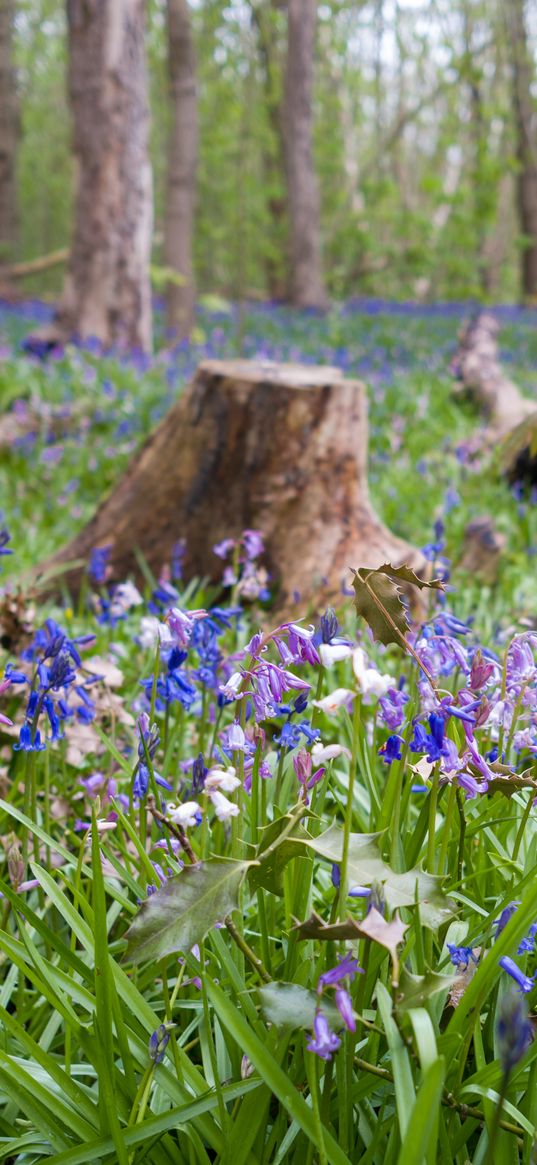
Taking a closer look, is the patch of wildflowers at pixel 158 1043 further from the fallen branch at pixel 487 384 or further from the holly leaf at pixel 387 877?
the fallen branch at pixel 487 384

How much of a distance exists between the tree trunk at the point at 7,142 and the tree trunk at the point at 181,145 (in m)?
6.80

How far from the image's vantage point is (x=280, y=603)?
3605 mm

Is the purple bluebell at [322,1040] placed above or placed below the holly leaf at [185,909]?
below

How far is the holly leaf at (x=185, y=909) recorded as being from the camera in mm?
992

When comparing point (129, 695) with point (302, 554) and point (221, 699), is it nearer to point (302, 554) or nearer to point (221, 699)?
point (221, 699)

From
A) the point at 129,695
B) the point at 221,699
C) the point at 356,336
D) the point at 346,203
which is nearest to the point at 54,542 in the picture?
the point at 129,695

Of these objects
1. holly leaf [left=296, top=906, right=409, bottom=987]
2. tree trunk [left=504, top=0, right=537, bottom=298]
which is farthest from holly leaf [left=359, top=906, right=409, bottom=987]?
tree trunk [left=504, top=0, right=537, bottom=298]

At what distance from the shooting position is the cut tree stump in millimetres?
3707

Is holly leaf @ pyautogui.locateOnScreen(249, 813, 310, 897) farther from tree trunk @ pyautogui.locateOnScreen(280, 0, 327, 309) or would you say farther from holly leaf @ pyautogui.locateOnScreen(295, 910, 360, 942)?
tree trunk @ pyautogui.locateOnScreen(280, 0, 327, 309)

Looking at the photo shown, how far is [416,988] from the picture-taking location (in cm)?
101

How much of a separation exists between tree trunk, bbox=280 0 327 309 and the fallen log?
7.06m

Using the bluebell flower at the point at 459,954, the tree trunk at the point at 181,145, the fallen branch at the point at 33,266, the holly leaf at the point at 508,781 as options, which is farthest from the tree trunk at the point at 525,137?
the bluebell flower at the point at 459,954

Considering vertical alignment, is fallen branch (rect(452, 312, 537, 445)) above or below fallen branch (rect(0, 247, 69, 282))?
below

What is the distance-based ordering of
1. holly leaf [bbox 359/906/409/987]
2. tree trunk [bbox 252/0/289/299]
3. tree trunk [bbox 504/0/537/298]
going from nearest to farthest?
holly leaf [bbox 359/906/409/987], tree trunk [bbox 504/0/537/298], tree trunk [bbox 252/0/289/299]
